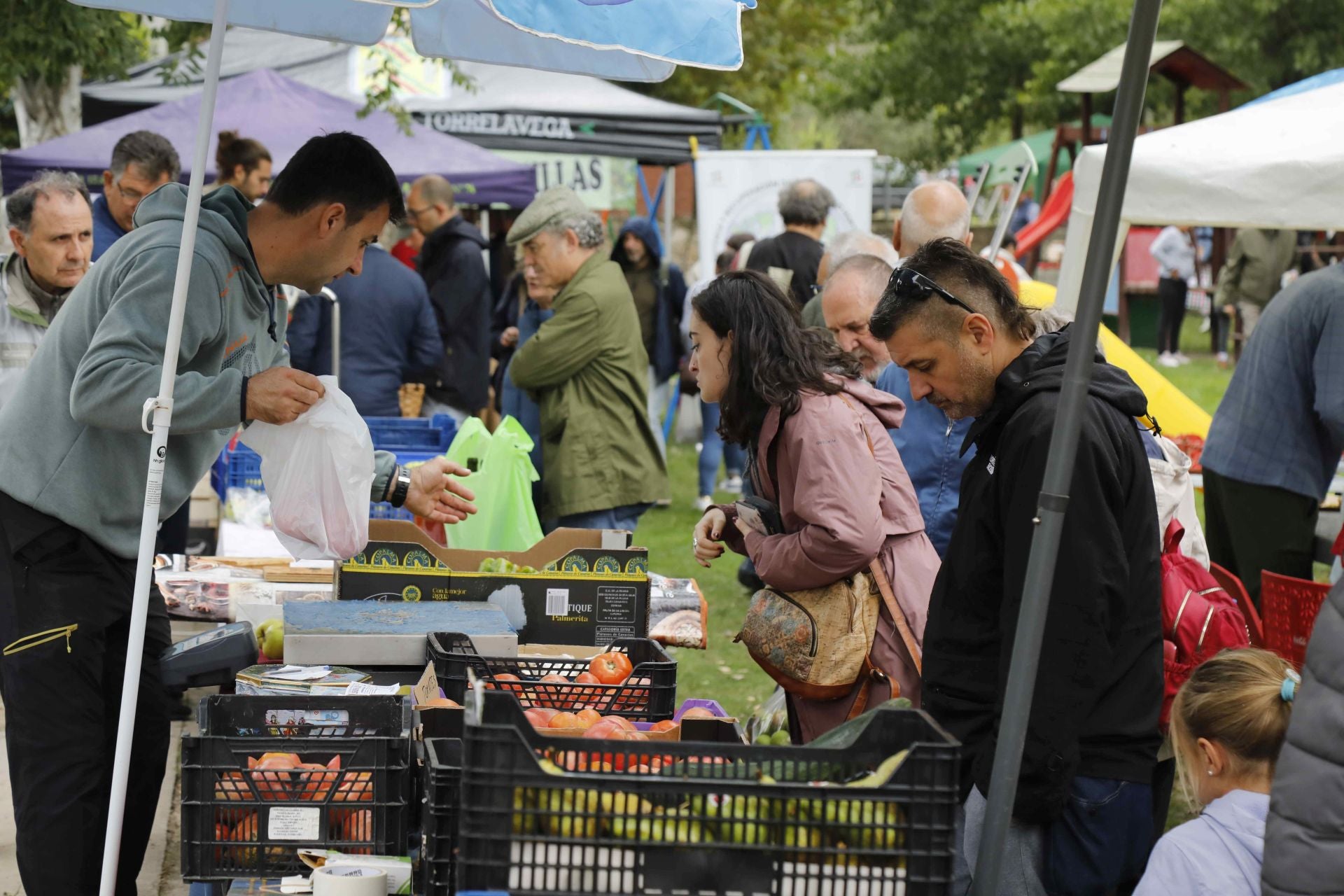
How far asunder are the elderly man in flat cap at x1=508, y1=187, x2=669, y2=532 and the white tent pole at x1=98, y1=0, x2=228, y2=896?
126 inches

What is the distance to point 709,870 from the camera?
196 centimetres

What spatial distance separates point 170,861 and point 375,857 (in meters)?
2.45

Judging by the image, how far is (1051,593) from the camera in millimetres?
2367

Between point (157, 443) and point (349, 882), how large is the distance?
92 centimetres

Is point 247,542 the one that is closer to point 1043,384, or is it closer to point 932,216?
point 932,216

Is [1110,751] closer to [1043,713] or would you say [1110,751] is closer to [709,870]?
[1043,713]

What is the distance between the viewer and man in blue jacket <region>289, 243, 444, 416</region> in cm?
719

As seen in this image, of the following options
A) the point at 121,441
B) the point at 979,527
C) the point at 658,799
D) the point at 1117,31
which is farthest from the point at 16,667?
the point at 1117,31

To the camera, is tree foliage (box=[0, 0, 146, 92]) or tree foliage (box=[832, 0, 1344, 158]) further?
tree foliage (box=[832, 0, 1344, 158])

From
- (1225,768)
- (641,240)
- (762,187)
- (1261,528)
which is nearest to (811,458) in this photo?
(1225,768)

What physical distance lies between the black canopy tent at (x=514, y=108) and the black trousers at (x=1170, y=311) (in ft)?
31.3

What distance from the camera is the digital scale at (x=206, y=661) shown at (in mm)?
3324

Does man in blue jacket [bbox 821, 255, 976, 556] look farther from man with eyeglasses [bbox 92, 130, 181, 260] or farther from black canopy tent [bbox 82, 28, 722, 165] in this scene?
black canopy tent [bbox 82, 28, 722, 165]

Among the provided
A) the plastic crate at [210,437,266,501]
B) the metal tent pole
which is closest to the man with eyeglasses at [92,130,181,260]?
the plastic crate at [210,437,266,501]
